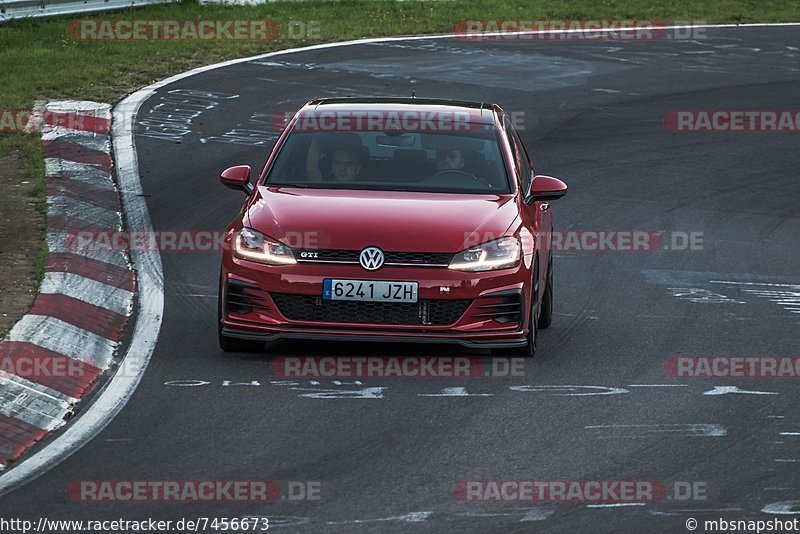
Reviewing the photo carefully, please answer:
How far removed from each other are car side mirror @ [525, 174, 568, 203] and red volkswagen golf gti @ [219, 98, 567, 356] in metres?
0.01

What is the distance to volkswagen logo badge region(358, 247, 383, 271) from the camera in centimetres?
943

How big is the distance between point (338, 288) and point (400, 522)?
3.01 meters

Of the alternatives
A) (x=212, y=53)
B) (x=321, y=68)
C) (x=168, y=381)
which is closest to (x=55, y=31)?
(x=212, y=53)

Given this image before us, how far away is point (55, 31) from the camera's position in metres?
24.0

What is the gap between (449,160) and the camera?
35.1 ft

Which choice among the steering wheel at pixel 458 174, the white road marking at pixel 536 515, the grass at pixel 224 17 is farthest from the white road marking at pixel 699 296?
the grass at pixel 224 17

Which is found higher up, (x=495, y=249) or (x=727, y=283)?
(x=495, y=249)

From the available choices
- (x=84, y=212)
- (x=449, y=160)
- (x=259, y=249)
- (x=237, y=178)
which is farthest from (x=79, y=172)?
(x=259, y=249)

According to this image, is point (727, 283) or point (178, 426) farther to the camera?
point (727, 283)

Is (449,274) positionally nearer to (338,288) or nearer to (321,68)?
(338,288)

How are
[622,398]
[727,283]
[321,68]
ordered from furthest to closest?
[321,68] < [727,283] < [622,398]

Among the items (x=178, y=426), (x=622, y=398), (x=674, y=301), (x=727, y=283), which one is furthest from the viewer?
(x=727, y=283)

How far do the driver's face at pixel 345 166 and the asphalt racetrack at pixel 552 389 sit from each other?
1178 mm

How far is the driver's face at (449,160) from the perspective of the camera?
10.7 m
